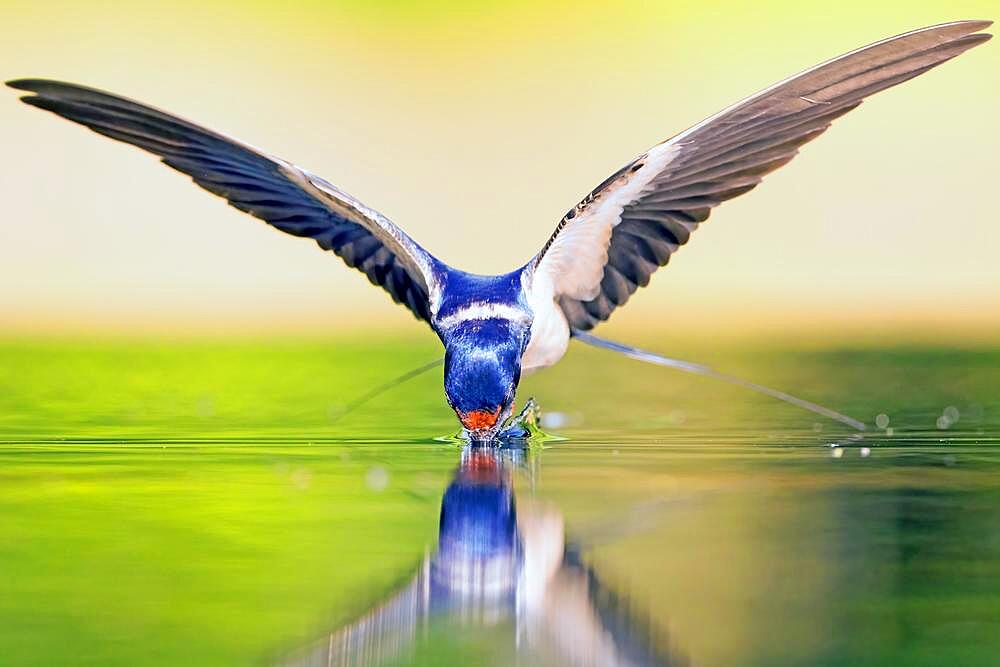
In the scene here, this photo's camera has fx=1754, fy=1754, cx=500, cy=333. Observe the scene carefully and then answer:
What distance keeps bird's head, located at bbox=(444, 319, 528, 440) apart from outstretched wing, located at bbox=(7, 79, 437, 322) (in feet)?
2.76

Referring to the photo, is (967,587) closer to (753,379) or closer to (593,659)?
(593,659)

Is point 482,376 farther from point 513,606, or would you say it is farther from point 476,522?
point 513,606

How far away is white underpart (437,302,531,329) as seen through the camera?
6.89m

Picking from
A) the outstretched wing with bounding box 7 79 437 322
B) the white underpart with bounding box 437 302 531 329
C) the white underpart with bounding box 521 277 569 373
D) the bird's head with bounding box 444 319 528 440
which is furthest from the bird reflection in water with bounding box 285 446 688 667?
the outstretched wing with bounding box 7 79 437 322

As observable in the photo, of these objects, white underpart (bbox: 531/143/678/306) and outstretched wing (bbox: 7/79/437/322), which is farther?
outstretched wing (bbox: 7/79/437/322)

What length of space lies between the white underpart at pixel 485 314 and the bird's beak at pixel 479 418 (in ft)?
1.90

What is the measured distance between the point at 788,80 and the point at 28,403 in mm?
4608

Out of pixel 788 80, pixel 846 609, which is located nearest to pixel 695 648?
pixel 846 609

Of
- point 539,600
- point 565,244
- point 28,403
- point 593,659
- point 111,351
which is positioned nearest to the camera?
point 593,659

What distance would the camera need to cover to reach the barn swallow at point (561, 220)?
21.7 feet

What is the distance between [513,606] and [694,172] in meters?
3.46

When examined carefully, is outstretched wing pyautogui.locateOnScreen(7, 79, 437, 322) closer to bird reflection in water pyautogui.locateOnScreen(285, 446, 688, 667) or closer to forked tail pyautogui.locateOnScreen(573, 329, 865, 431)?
forked tail pyautogui.locateOnScreen(573, 329, 865, 431)

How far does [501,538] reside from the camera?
4750 millimetres

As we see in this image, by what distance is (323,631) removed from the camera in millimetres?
3715
